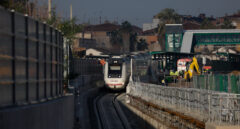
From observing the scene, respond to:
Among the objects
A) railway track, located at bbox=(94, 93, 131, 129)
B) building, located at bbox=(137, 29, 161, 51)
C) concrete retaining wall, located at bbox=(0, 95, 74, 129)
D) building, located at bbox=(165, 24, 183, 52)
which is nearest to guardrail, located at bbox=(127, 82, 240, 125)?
railway track, located at bbox=(94, 93, 131, 129)

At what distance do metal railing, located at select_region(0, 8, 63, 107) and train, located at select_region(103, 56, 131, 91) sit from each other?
26226 millimetres

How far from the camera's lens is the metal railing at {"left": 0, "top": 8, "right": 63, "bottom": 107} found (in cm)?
915

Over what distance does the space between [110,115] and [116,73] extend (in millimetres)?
13119

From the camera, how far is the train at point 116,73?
39.6m

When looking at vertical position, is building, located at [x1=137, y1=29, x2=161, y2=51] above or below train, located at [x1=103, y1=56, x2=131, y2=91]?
above

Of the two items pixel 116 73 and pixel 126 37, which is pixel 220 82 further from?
pixel 126 37

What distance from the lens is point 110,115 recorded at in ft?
88.2

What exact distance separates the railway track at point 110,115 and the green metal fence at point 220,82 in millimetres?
5222

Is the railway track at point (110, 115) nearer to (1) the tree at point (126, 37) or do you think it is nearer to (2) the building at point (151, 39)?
(1) the tree at point (126, 37)

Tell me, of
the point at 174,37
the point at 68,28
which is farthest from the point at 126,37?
the point at 68,28

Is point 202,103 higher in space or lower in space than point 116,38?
lower

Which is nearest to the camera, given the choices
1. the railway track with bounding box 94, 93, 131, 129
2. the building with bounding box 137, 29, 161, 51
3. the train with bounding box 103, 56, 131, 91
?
the railway track with bounding box 94, 93, 131, 129

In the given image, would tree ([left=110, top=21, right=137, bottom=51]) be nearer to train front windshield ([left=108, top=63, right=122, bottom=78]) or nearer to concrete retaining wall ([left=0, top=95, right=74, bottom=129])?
train front windshield ([left=108, top=63, right=122, bottom=78])

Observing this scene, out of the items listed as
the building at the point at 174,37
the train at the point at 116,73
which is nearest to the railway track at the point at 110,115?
the train at the point at 116,73
